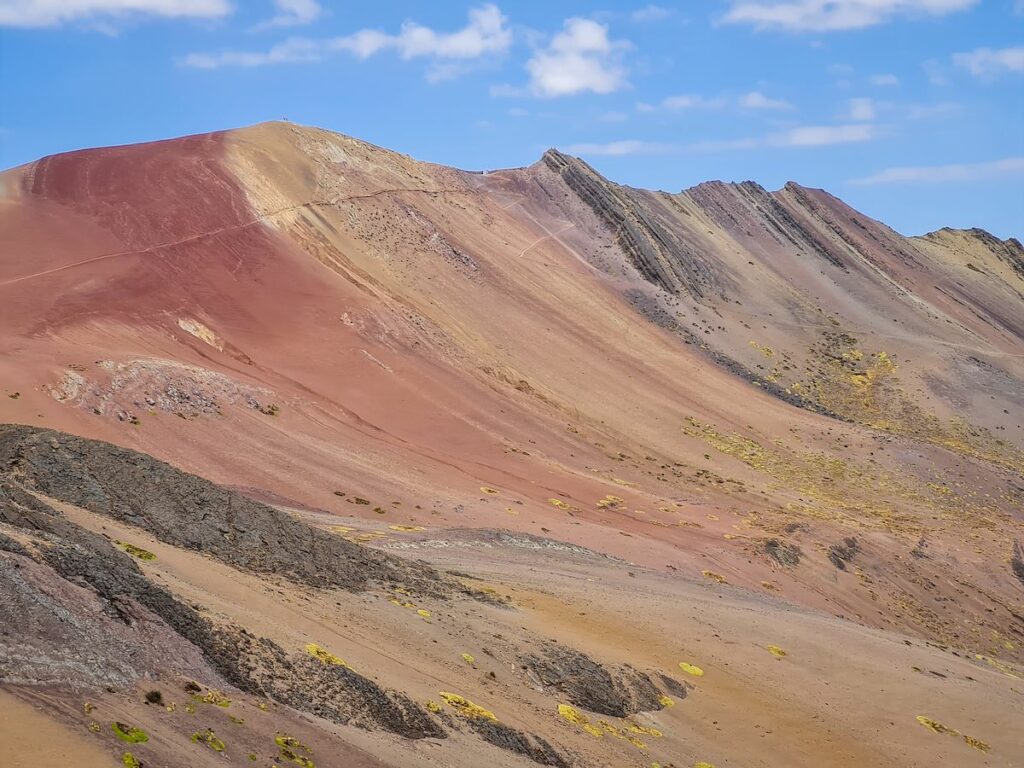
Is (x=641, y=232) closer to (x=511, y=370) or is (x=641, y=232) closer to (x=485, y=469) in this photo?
(x=511, y=370)

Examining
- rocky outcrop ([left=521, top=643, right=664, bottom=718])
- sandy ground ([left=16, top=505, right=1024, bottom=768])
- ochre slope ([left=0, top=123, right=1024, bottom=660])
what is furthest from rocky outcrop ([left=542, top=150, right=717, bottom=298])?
rocky outcrop ([left=521, top=643, right=664, bottom=718])

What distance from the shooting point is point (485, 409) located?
128 ft

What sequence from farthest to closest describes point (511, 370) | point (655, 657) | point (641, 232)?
point (641, 232) → point (511, 370) → point (655, 657)

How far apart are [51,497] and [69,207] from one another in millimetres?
25576

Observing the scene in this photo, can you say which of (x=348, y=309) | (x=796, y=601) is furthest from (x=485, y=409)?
(x=796, y=601)

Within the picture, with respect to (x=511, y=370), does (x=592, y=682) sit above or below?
below

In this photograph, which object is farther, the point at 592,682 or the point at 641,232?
the point at 641,232

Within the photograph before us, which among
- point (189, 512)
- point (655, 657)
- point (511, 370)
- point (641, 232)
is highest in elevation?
point (641, 232)

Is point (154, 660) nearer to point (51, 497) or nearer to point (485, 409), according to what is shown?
point (51, 497)

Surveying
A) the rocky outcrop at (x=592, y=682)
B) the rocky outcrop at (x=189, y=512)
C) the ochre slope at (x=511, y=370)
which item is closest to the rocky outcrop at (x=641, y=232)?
the ochre slope at (x=511, y=370)

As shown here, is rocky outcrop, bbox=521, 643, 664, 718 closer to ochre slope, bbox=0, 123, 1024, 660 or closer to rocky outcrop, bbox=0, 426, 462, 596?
rocky outcrop, bbox=0, 426, 462, 596

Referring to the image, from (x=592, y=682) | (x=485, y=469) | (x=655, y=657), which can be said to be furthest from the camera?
(x=485, y=469)

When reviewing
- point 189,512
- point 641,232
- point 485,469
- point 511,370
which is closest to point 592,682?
point 189,512

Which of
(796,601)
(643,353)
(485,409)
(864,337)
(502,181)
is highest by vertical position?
(502,181)
